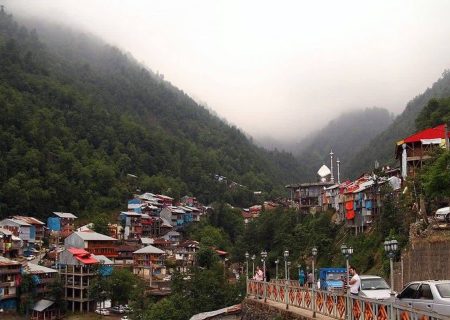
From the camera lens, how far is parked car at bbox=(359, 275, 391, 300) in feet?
54.2

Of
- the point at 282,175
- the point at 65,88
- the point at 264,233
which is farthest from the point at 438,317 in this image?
the point at 282,175

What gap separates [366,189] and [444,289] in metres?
42.8

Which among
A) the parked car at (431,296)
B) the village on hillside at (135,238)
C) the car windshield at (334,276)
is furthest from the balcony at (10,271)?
the parked car at (431,296)

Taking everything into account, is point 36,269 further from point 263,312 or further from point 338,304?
point 338,304

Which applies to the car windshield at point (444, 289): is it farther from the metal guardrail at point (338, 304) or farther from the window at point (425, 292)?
the metal guardrail at point (338, 304)

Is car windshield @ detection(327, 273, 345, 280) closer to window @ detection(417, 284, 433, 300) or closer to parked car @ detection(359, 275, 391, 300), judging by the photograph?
parked car @ detection(359, 275, 391, 300)

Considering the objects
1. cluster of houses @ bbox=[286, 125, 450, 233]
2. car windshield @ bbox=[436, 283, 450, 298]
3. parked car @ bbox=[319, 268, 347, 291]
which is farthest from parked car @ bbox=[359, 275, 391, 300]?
cluster of houses @ bbox=[286, 125, 450, 233]

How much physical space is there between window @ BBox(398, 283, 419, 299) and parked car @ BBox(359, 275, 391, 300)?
8.53ft

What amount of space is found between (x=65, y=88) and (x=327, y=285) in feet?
410

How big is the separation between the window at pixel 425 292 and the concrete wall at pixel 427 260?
41.1ft

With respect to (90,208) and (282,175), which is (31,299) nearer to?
(90,208)

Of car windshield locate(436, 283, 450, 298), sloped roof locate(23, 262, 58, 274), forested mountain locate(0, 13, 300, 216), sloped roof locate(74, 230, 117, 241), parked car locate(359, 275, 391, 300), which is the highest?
forested mountain locate(0, 13, 300, 216)

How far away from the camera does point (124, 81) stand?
194750 millimetres

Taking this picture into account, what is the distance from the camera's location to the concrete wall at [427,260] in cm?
2508
